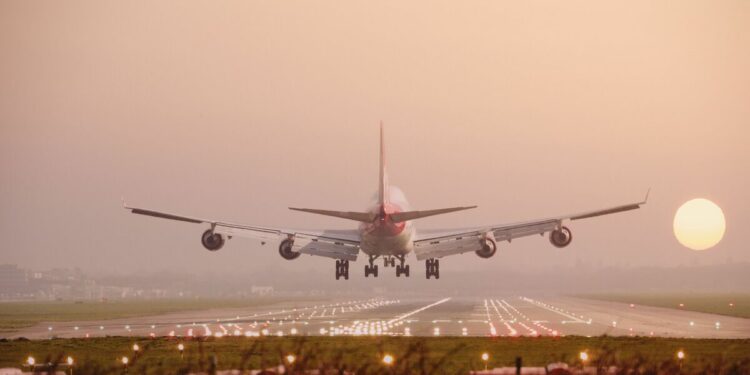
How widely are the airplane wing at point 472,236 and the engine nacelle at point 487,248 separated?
0.15 metres

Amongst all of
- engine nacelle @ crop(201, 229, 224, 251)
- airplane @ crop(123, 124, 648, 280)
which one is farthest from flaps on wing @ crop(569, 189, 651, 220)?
engine nacelle @ crop(201, 229, 224, 251)

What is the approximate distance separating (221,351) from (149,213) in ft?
69.5

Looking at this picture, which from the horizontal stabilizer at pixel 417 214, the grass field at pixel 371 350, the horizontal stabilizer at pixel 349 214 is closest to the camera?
the grass field at pixel 371 350

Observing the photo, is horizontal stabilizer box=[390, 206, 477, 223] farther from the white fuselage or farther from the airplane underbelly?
the airplane underbelly

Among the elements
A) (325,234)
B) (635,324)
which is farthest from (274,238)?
(635,324)

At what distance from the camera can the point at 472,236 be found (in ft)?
263

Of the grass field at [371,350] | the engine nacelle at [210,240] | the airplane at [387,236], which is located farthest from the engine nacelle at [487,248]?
the engine nacelle at [210,240]

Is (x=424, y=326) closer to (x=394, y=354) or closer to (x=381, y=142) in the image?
(x=381, y=142)

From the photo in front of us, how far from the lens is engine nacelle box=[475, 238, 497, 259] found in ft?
256

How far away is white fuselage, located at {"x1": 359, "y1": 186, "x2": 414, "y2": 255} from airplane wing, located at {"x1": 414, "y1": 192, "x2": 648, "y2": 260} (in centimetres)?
263

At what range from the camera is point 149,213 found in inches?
2798

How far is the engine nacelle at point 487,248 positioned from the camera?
256ft

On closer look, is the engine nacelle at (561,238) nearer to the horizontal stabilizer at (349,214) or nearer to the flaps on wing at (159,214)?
the horizontal stabilizer at (349,214)

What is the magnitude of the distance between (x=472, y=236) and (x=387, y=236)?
1051cm
